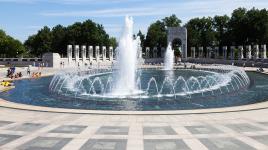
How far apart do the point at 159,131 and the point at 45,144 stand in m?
4.74

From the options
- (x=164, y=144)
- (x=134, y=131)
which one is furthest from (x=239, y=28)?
(x=164, y=144)

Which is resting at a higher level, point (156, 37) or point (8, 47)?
point (156, 37)

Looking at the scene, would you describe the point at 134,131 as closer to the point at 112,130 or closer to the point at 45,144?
the point at 112,130

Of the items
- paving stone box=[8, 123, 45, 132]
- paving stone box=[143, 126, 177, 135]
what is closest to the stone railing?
paving stone box=[143, 126, 177, 135]

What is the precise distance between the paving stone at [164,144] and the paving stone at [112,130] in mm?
1706

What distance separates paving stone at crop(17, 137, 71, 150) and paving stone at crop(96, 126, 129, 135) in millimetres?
1739

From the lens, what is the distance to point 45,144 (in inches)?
577

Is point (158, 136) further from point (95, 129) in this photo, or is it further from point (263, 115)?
point (263, 115)

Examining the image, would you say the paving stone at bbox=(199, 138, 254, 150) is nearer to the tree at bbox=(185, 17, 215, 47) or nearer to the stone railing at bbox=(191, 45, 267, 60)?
the stone railing at bbox=(191, 45, 267, 60)

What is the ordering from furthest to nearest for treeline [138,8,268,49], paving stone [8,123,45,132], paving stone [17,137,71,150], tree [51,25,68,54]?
1. tree [51,25,68,54]
2. treeline [138,8,268,49]
3. paving stone [8,123,45,132]
4. paving stone [17,137,71,150]

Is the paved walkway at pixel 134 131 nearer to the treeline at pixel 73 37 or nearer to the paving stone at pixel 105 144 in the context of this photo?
the paving stone at pixel 105 144

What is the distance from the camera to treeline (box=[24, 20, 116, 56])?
121188 millimetres

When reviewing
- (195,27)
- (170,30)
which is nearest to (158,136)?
(170,30)

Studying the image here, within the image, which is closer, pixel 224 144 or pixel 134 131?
pixel 224 144
